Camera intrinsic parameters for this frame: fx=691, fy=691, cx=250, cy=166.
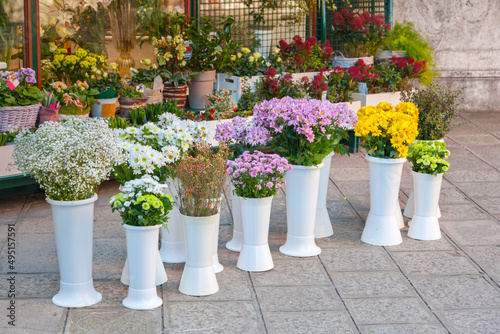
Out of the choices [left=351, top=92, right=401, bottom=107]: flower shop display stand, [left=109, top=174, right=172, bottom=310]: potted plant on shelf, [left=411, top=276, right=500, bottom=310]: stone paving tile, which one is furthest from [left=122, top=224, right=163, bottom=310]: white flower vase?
[left=351, top=92, right=401, bottom=107]: flower shop display stand

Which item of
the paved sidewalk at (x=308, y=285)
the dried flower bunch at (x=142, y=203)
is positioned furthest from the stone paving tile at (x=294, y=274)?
the dried flower bunch at (x=142, y=203)

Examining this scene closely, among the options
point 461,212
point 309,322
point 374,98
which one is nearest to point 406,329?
point 309,322

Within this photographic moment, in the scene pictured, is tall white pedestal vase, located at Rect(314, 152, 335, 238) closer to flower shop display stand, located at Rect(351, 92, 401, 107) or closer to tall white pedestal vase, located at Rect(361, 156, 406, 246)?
tall white pedestal vase, located at Rect(361, 156, 406, 246)

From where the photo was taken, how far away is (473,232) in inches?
228

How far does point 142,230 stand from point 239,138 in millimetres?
1324

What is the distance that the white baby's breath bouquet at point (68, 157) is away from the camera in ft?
13.3

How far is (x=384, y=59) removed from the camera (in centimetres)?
935

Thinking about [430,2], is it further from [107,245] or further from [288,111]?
[107,245]

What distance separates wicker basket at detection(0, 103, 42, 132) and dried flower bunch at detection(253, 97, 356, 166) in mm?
2281

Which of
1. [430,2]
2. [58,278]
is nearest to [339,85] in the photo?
[430,2]

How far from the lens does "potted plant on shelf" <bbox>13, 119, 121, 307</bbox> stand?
13.4ft

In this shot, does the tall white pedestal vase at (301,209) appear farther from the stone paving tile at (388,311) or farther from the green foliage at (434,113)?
the green foliage at (434,113)

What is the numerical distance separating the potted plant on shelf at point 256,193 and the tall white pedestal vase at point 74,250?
3.36ft

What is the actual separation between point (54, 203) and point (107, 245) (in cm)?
129
